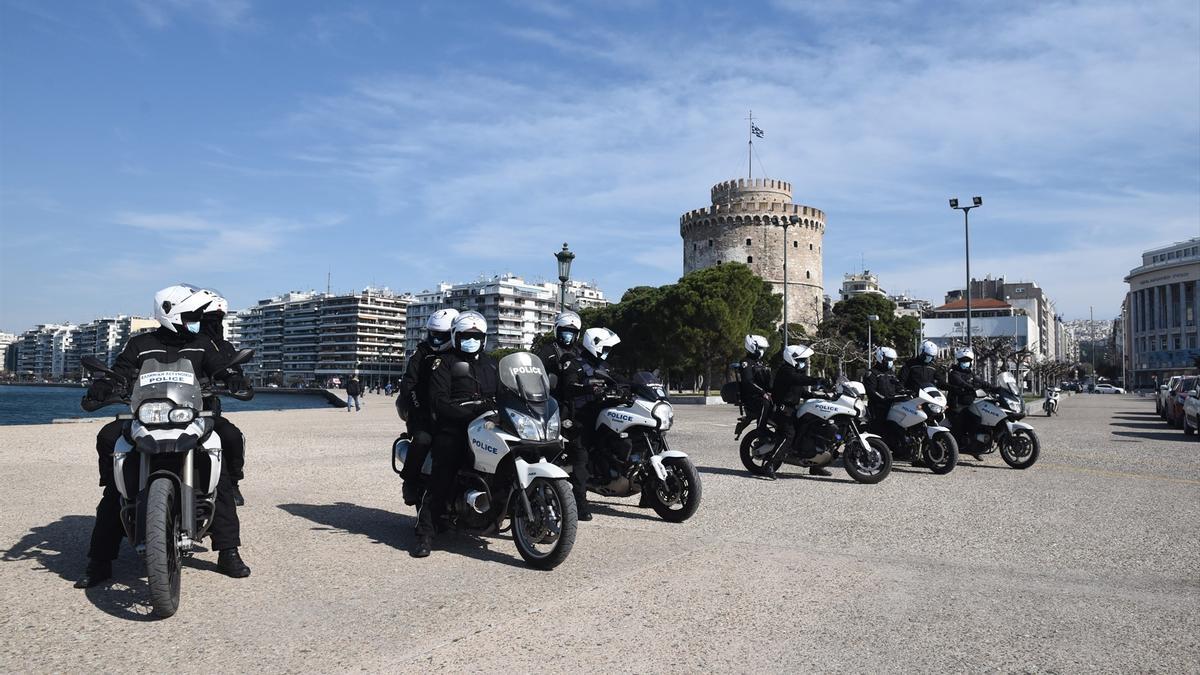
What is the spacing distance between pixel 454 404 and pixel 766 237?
263 feet

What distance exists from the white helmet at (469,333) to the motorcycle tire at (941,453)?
725cm

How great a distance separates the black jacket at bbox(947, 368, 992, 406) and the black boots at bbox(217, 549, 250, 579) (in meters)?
10.0

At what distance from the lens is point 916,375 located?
38.1 ft

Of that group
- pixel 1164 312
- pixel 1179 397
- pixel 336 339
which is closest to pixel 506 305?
pixel 336 339

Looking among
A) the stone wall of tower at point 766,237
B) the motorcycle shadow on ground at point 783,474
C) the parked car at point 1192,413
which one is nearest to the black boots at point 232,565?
the motorcycle shadow on ground at point 783,474

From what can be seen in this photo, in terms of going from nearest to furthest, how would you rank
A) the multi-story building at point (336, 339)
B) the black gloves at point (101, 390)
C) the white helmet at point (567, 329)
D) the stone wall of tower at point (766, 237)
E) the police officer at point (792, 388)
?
the black gloves at point (101, 390) → the white helmet at point (567, 329) → the police officer at point (792, 388) → the stone wall of tower at point (766, 237) → the multi-story building at point (336, 339)

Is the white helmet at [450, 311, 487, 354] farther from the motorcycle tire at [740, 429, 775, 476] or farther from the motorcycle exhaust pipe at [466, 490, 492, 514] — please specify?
the motorcycle tire at [740, 429, 775, 476]

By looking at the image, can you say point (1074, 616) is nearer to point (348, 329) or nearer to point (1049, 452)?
point (1049, 452)

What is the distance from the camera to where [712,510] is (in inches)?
311

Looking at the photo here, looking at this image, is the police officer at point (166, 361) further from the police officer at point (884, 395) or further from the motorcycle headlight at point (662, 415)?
the police officer at point (884, 395)

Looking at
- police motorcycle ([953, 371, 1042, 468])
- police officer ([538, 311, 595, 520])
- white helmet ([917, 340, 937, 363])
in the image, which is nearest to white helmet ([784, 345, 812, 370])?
white helmet ([917, 340, 937, 363])

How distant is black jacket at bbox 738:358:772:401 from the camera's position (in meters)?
10.5

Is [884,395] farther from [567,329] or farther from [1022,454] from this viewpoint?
[567,329]

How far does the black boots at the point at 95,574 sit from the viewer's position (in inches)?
189
